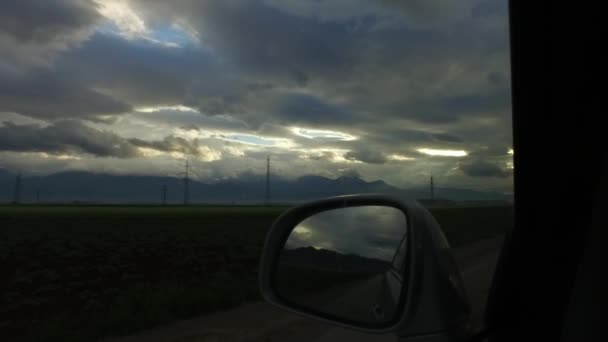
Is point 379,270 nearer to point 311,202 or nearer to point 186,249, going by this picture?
point 311,202

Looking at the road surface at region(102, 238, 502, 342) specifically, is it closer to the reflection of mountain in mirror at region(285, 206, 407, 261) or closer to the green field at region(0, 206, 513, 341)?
the green field at region(0, 206, 513, 341)

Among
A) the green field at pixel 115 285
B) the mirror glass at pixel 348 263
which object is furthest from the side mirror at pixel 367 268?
the green field at pixel 115 285

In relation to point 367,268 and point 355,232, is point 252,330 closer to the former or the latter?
point 355,232

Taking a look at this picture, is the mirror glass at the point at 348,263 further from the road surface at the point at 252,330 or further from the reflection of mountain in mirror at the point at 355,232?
the road surface at the point at 252,330

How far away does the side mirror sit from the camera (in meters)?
1.83

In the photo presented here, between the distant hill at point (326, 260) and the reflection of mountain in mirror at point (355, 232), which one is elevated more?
the reflection of mountain in mirror at point (355, 232)

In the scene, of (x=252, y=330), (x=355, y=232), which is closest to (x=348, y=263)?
(x=355, y=232)

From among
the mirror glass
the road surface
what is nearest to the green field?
the road surface

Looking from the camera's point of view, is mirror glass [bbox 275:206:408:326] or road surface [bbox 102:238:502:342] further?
road surface [bbox 102:238:502:342]

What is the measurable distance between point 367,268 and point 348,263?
0.82ft

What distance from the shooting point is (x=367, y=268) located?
85.4 inches

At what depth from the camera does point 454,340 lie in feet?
6.09

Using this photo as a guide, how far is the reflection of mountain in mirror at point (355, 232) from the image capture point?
2.15 metres

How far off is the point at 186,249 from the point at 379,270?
25.7 m
